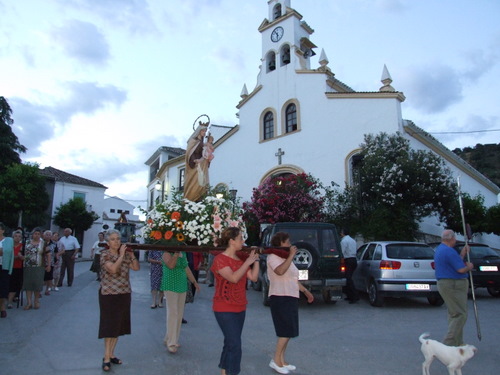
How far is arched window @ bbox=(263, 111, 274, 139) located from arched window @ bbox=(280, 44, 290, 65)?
3.29m

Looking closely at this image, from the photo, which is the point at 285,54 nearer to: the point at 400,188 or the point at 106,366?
the point at 400,188

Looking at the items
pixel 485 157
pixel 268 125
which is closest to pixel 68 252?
pixel 268 125

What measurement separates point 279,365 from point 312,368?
50 cm

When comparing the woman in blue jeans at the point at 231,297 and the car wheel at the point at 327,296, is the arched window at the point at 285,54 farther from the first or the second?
the woman in blue jeans at the point at 231,297

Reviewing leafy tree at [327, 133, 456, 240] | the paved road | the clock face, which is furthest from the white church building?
the paved road

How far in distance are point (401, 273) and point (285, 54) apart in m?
18.9

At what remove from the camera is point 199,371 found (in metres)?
4.78

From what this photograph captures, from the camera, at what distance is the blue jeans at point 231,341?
159 inches

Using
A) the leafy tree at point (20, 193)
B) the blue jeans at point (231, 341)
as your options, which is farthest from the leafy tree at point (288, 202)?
the leafy tree at point (20, 193)

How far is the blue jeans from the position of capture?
13.2 ft

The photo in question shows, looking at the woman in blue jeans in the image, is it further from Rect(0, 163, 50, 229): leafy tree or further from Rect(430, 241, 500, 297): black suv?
Rect(0, 163, 50, 229): leafy tree

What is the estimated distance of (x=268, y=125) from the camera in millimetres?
25125

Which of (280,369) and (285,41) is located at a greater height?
(285,41)

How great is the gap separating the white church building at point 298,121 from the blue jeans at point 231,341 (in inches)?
675
